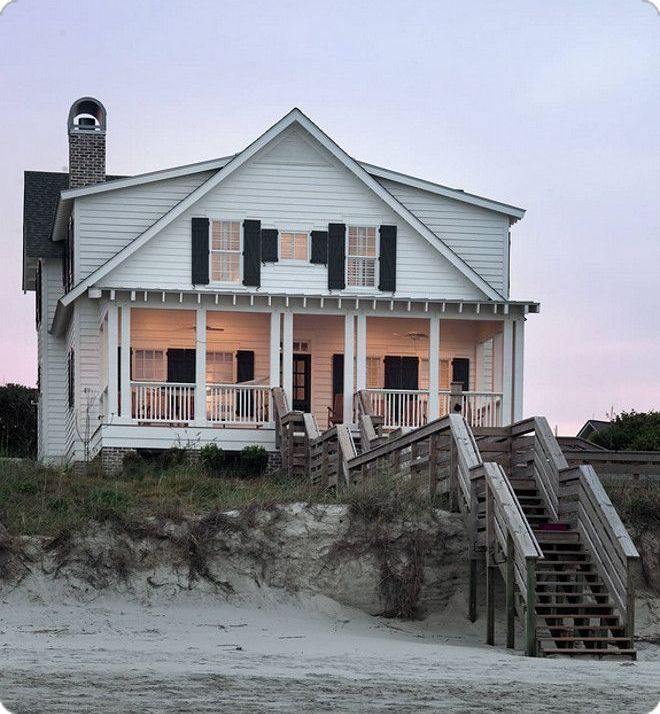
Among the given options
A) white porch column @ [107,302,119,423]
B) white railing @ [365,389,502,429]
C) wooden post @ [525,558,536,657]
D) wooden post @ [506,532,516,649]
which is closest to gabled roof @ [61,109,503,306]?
white porch column @ [107,302,119,423]

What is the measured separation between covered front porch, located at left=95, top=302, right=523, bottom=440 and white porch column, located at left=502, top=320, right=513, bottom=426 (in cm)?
2

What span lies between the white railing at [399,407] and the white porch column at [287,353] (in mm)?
1670

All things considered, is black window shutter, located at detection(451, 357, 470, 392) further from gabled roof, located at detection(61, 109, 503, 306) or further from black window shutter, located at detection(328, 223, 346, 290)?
black window shutter, located at detection(328, 223, 346, 290)

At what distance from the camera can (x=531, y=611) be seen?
65.6ft

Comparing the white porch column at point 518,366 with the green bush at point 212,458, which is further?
the white porch column at point 518,366

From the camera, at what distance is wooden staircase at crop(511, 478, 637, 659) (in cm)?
2009

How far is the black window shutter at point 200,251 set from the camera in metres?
33.4

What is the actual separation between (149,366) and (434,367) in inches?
248

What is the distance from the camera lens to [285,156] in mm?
34406

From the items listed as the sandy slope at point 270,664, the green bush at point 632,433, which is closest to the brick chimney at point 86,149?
the green bush at point 632,433

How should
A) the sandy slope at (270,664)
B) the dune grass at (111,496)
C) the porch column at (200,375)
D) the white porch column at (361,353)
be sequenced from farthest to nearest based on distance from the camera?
the white porch column at (361,353) < the porch column at (200,375) < the dune grass at (111,496) < the sandy slope at (270,664)

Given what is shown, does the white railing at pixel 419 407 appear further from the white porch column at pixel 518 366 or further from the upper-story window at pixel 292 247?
the upper-story window at pixel 292 247

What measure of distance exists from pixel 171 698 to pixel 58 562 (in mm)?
7649

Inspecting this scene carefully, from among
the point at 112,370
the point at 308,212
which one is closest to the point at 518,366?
the point at 308,212
